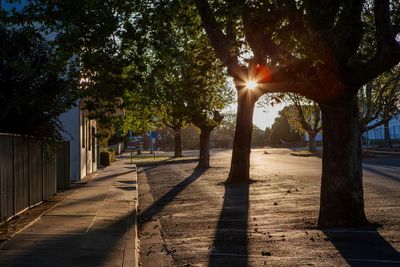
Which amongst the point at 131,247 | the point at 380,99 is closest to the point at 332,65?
the point at 131,247

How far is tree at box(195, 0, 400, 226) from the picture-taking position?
30.3ft

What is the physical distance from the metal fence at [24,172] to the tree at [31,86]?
1.56 ft

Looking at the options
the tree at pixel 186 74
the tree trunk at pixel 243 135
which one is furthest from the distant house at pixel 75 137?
the tree trunk at pixel 243 135

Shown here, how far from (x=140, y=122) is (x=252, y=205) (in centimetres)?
2399

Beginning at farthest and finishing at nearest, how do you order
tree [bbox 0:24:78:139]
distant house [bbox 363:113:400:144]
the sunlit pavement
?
1. distant house [bbox 363:113:400:144]
2. tree [bbox 0:24:78:139]
3. the sunlit pavement

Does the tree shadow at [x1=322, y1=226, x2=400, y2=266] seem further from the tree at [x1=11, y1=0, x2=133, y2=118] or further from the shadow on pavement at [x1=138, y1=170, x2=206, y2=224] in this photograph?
the tree at [x1=11, y1=0, x2=133, y2=118]

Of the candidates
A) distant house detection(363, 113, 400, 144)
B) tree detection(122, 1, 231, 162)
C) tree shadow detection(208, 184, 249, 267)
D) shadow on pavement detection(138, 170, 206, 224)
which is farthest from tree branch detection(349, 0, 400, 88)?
distant house detection(363, 113, 400, 144)

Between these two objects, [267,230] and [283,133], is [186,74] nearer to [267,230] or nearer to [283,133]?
[267,230]

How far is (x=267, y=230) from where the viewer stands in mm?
10445

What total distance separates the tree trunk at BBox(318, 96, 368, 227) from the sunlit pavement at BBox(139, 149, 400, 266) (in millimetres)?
440

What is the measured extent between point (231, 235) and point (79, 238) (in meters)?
2.69

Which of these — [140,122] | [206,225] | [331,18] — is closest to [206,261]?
[206,225]

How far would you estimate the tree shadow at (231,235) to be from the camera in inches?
318

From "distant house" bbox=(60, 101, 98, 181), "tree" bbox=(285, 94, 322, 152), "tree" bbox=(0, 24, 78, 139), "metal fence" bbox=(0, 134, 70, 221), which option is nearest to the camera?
"metal fence" bbox=(0, 134, 70, 221)
